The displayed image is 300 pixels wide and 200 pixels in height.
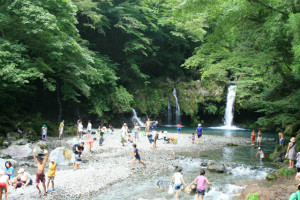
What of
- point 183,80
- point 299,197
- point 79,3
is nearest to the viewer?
point 299,197

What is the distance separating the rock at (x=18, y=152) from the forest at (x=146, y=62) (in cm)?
373

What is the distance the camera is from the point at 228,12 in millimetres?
10789

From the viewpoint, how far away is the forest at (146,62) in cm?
1080

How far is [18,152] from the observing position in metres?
13.0

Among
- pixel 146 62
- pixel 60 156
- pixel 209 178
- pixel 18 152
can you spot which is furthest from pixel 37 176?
pixel 146 62

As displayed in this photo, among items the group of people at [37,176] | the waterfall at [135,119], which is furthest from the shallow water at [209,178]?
the waterfall at [135,119]

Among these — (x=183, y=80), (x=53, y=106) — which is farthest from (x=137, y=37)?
(x=53, y=106)

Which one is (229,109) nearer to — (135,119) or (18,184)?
(135,119)

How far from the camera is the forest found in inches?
425

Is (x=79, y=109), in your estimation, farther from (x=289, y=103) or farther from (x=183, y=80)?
(x=289, y=103)

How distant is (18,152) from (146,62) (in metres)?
26.2

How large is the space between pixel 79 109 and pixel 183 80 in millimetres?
17984

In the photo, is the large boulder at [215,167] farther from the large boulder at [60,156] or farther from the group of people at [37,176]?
the group of people at [37,176]

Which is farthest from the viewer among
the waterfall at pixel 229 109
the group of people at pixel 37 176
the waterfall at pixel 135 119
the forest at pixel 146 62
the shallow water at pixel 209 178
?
the waterfall at pixel 229 109
